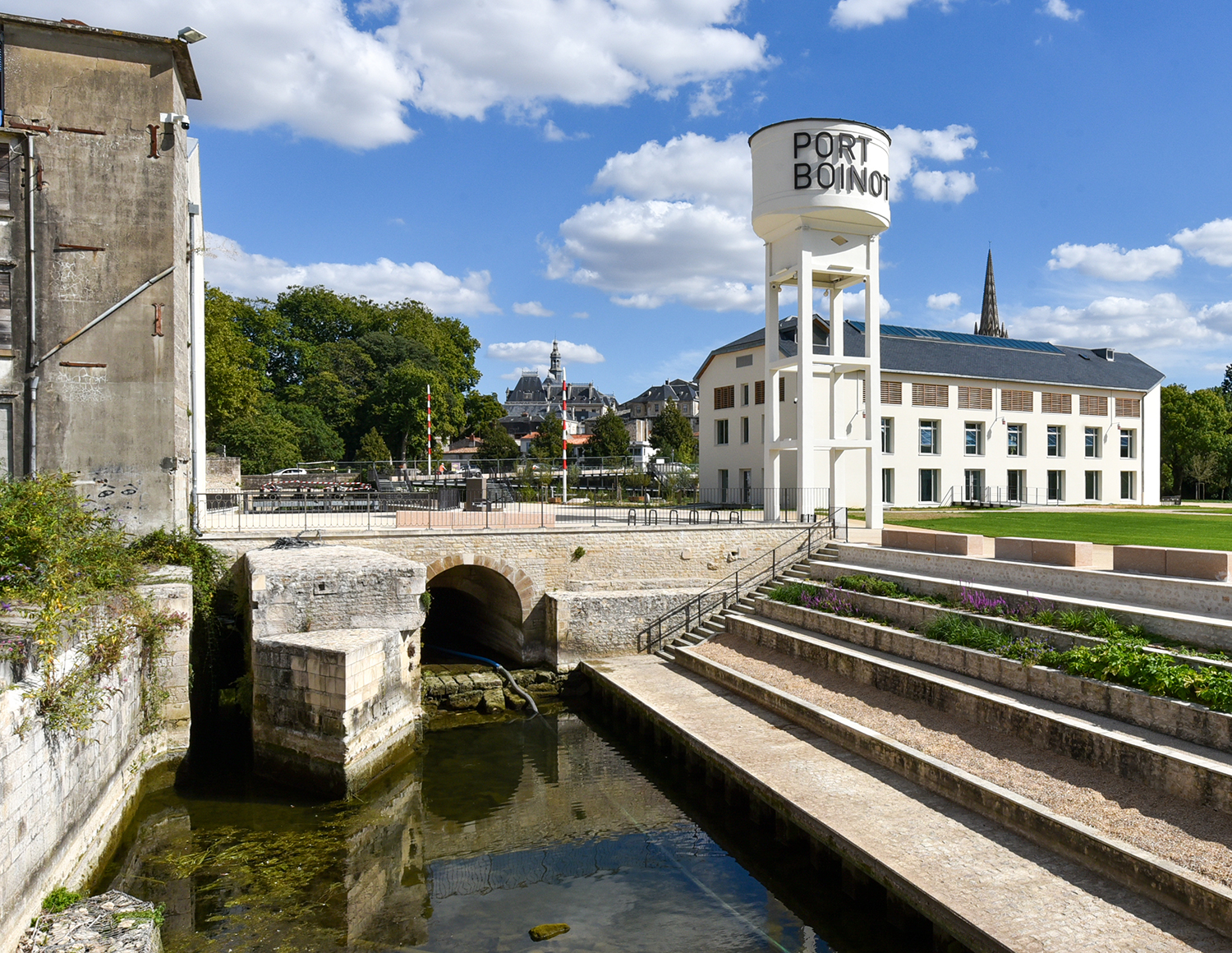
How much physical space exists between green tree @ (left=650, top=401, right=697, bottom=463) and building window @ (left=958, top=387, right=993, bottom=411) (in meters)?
26.6

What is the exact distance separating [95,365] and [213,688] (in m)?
6.70

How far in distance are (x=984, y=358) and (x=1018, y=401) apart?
268 cm

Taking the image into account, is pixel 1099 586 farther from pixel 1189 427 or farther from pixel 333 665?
pixel 1189 427

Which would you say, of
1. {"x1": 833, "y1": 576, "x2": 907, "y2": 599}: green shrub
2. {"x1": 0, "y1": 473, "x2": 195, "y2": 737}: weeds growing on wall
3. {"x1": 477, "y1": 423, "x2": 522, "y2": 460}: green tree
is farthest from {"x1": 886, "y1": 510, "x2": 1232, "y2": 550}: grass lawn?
{"x1": 477, "y1": 423, "x2": 522, "y2": 460}: green tree

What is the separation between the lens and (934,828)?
9.33 metres

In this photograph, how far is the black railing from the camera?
19.6 metres

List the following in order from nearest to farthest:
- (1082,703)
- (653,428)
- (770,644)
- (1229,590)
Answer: (1082,703) → (1229,590) → (770,644) → (653,428)

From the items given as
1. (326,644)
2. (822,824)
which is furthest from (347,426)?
(822,824)

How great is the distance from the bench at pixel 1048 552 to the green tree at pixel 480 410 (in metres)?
50.2

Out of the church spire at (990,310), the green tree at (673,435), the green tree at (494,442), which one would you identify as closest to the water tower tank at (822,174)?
the green tree at (673,435)

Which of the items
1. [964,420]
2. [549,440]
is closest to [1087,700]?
[964,420]

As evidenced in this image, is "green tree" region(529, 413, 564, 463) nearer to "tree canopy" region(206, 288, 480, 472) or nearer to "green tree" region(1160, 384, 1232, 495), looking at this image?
"tree canopy" region(206, 288, 480, 472)

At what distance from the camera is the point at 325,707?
12500 mm

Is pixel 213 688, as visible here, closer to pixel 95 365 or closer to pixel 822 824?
pixel 95 365
